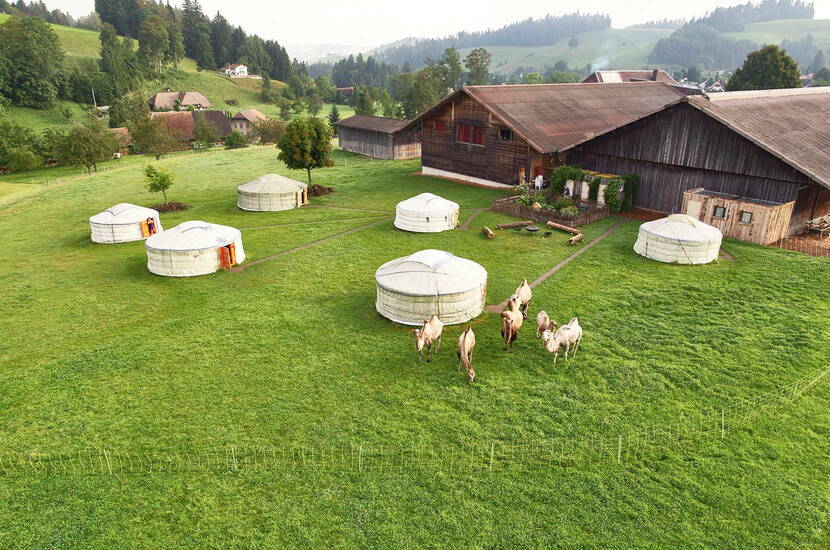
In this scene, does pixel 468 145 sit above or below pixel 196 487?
above

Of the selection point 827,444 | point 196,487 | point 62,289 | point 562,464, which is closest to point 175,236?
point 62,289

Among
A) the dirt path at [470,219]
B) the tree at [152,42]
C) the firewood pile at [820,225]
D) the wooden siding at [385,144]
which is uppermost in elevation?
the tree at [152,42]

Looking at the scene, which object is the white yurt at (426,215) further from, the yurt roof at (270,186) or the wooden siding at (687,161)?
the wooden siding at (687,161)

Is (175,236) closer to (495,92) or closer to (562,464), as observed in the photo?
(562,464)

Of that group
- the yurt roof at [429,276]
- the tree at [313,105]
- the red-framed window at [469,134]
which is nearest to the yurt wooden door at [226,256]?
the yurt roof at [429,276]

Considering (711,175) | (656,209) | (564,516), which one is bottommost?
(564,516)

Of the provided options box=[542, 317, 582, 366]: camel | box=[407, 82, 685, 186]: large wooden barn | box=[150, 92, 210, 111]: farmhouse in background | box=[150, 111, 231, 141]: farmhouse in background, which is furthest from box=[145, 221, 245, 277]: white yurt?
box=[150, 92, 210, 111]: farmhouse in background
